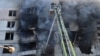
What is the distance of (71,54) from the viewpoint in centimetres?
1861

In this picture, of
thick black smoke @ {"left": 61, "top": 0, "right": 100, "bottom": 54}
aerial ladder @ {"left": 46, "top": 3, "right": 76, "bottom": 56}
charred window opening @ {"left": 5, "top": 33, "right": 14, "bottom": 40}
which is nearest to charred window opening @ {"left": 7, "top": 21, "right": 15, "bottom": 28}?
charred window opening @ {"left": 5, "top": 33, "right": 14, "bottom": 40}

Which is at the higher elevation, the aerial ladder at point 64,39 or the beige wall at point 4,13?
the beige wall at point 4,13

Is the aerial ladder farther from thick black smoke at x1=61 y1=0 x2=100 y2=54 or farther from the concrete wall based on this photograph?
the concrete wall

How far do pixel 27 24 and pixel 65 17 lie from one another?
509cm

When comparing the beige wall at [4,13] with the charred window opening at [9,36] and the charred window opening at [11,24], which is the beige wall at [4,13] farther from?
the charred window opening at [9,36]

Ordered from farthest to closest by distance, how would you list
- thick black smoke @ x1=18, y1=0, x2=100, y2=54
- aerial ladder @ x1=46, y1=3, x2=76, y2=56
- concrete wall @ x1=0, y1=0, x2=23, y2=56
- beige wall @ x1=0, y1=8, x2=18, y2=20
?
1. beige wall @ x1=0, y1=8, x2=18, y2=20
2. thick black smoke @ x1=18, y1=0, x2=100, y2=54
3. concrete wall @ x1=0, y1=0, x2=23, y2=56
4. aerial ladder @ x1=46, y1=3, x2=76, y2=56

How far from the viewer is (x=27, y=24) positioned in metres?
27.1

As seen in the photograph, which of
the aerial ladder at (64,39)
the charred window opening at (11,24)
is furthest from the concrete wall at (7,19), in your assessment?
the aerial ladder at (64,39)

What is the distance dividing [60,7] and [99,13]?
542 centimetres

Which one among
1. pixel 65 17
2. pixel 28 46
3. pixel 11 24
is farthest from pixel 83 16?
pixel 11 24

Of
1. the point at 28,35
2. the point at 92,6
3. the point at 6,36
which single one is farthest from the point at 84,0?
the point at 6,36

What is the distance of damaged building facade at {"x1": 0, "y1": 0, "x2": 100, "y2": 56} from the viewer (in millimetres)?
24734

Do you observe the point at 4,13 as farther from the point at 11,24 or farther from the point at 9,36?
the point at 9,36

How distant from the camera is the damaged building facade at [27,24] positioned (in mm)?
24734
